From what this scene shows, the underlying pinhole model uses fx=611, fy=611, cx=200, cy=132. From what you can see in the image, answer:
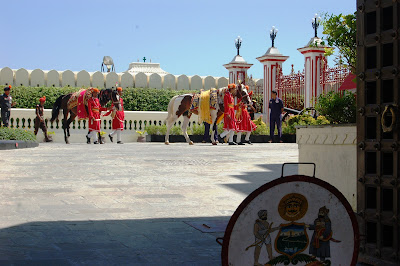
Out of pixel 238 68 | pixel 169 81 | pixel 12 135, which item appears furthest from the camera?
pixel 169 81

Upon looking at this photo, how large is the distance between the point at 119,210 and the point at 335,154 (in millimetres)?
2511

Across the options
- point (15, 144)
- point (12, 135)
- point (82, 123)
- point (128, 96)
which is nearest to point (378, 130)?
point (15, 144)

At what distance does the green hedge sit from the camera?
113ft

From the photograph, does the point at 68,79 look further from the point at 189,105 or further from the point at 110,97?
the point at 189,105

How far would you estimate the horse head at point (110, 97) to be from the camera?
23500mm

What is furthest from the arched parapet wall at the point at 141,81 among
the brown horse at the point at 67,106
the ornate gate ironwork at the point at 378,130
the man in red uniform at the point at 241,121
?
the ornate gate ironwork at the point at 378,130

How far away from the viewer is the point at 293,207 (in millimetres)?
3232

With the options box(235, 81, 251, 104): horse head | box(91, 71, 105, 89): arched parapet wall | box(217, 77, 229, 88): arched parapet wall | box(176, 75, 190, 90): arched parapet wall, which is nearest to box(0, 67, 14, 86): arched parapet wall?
box(91, 71, 105, 89): arched parapet wall

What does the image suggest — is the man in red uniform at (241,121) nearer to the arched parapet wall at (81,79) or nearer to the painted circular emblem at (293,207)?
the arched parapet wall at (81,79)

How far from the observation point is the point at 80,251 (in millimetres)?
4742

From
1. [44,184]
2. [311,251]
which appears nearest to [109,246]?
[311,251]

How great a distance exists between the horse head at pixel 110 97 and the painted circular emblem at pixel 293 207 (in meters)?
20.6

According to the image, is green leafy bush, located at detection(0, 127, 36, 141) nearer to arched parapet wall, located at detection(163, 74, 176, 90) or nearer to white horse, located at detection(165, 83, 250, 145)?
white horse, located at detection(165, 83, 250, 145)

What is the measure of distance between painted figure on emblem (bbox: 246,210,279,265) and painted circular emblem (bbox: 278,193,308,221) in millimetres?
91
